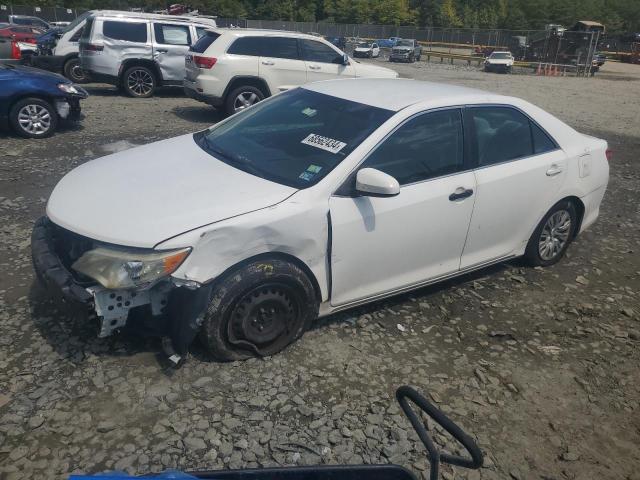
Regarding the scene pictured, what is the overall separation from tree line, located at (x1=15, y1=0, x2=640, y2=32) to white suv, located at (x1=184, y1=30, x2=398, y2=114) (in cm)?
6252

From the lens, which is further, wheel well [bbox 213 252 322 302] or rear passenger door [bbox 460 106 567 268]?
rear passenger door [bbox 460 106 567 268]

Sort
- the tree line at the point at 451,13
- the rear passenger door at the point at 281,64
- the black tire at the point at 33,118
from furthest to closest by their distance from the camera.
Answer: the tree line at the point at 451,13, the rear passenger door at the point at 281,64, the black tire at the point at 33,118

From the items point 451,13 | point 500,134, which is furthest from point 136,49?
point 451,13

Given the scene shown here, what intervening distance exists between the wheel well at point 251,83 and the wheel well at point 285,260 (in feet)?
24.4

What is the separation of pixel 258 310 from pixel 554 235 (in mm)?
2903

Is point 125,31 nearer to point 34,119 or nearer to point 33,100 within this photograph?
point 33,100

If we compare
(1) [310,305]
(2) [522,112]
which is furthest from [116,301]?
Result: (2) [522,112]

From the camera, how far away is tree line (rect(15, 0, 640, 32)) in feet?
235

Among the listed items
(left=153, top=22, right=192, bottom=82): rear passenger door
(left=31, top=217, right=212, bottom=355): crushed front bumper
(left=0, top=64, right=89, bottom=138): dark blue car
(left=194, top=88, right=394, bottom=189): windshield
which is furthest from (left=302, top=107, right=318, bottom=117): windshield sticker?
(left=153, top=22, right=192, bottom=82): rear passenger door

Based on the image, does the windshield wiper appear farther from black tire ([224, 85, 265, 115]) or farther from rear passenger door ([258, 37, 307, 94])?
rear passenger door ([258, 37, 307, 94])

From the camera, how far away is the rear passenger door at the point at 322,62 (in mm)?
10602

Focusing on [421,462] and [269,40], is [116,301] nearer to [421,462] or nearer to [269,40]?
[421,462]

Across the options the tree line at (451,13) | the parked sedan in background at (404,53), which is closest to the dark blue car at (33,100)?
the parked sedan in background at (404,53)

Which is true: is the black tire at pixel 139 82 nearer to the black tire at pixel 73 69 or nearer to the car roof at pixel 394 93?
the black tire at pixel 73 69
